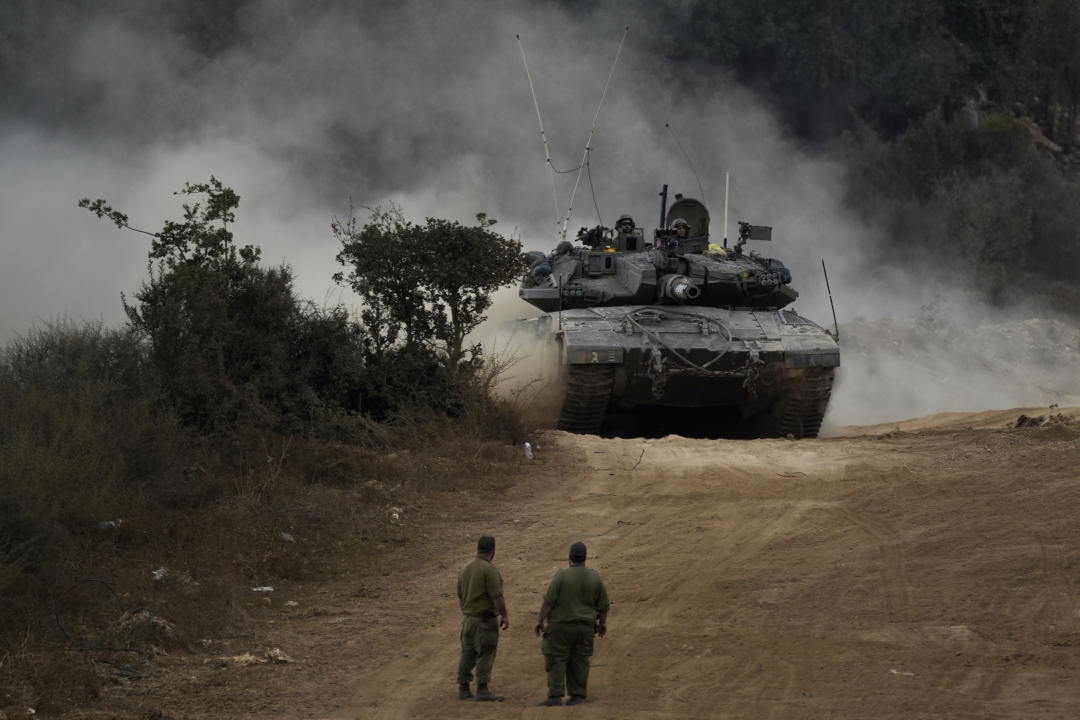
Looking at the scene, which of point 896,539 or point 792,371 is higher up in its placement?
point 792,371

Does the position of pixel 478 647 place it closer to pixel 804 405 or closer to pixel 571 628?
pixel 571 628

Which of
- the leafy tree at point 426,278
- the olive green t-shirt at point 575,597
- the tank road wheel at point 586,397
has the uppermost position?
the leafy tree at point 426,278

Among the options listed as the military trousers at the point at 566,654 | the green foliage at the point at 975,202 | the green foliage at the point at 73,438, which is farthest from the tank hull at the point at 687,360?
the green foliage at the point at 975,202

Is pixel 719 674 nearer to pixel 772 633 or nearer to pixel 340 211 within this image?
pixel 772 633

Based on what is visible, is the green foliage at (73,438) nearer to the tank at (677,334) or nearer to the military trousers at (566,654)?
the military trousers at (566,654)

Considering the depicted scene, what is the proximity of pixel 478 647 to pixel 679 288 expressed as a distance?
9.93 meters

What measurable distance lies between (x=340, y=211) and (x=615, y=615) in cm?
2661

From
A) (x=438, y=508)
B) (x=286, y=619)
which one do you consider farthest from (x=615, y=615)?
(x=438, y=508)

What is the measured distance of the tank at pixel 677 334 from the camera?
52.4 feet

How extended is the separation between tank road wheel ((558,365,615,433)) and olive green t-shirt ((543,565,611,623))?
8.33 meters

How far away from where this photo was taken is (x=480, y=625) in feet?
24.6

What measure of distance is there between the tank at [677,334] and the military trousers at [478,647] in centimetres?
808

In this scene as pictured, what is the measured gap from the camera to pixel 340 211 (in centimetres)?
3469

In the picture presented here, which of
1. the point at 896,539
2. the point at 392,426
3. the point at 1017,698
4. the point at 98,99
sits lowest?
the point at 1017,698
